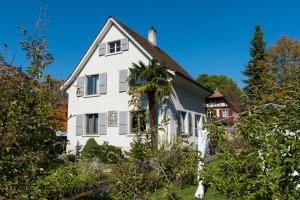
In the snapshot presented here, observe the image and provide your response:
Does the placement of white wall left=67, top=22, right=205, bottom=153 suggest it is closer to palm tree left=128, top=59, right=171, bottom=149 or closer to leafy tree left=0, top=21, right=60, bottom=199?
palm tree left=128, top=59, right=171, bottom=149

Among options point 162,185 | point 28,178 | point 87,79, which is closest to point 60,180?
point 28,178

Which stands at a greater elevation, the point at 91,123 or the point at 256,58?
the point at 256,58

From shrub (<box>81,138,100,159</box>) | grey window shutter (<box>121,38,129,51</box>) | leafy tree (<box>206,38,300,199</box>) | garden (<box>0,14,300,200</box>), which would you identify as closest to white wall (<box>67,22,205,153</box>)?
grey window shutter (<box>121,38,129,51</box>)

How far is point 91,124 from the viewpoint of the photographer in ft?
68.4

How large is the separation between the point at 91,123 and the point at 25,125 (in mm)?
17258

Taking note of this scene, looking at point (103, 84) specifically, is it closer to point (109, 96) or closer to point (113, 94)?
point (109, 96)

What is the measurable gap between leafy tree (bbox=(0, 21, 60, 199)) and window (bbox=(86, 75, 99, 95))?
54.8 ft

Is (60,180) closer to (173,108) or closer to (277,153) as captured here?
(277,153)

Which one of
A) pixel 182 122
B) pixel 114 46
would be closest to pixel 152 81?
pixel 182 122

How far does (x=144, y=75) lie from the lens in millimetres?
16781

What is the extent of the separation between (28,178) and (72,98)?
59.8 feet

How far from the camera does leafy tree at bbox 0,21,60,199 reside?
3.71 m

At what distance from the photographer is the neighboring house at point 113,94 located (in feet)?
62.7

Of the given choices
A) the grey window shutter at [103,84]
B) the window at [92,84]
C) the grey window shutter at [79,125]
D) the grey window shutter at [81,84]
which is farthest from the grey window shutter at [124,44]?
the grey window shutter at [79,125]
